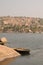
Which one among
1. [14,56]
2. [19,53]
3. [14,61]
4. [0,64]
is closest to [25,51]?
[19,53]

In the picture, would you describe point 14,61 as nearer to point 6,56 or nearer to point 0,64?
point 6,56

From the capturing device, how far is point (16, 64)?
39.0 meters

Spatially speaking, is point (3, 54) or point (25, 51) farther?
point (25, 51)

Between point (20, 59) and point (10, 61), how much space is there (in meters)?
3.66

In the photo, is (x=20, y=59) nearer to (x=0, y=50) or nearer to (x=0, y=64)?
(x=0, y=50)

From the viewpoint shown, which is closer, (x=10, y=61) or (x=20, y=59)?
(x=10, y=61)

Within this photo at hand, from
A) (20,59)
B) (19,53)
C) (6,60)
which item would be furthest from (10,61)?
(19,53)

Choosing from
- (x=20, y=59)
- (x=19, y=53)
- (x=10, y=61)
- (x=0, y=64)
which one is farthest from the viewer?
(x=19, y=53)

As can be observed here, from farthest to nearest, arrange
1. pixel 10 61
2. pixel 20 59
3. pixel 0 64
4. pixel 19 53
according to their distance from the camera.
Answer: pixel 19 53
pixel 20 59
pixel 10 61
pixel 0 64

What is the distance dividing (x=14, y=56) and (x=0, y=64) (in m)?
8.42

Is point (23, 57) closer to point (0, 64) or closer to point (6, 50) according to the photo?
point (6, 50)

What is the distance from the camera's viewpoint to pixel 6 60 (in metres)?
41.6

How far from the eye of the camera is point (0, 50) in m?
42.8

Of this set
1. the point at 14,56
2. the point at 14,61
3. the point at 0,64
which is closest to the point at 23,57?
the point at 14,56
